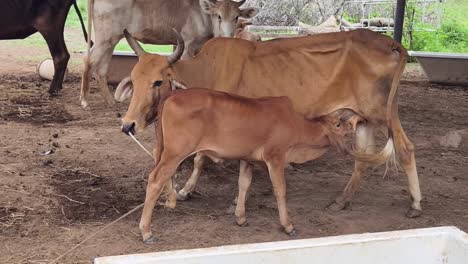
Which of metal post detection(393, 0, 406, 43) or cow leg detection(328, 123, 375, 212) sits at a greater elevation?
cow leg detection(328, 123, 375, 212)

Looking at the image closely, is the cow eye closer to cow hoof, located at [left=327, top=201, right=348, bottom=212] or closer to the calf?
the calf

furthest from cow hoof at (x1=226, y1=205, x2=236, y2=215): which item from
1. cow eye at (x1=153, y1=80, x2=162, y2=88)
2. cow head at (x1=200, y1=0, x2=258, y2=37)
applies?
cow head at (x1=200, y1=0, x2=258, y2=37)

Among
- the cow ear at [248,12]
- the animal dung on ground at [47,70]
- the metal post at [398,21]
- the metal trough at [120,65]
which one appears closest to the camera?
the cow ear at [248,12]

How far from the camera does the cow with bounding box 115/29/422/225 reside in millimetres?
5449

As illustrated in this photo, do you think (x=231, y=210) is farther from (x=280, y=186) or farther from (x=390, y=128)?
(x=390, y=128)

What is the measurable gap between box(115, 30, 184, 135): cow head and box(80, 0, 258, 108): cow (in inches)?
165

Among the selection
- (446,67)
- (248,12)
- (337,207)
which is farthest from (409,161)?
(446,67)

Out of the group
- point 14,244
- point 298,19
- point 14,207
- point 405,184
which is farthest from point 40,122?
point 298,19

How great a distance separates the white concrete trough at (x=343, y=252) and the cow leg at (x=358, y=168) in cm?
301

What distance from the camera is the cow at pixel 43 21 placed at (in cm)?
1056

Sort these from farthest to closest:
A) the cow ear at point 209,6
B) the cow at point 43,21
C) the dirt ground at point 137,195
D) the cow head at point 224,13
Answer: the cow at point 43,21
the cow ear at point 209,6
the cow head at point 224,13
the dirt ground at point 137,195

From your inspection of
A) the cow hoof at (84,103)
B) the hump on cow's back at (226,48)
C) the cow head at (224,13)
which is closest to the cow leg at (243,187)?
the hump on cow's back at (226,48)

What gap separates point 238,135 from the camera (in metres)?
4.71

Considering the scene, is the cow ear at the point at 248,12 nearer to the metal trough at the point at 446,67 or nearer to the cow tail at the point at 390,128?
the cow tail at the point at 390,128
